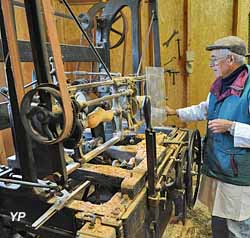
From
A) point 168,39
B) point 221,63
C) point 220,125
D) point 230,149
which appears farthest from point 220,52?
point 168,39

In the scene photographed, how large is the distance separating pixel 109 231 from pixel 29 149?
358 millimetres

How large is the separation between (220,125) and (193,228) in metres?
0.99

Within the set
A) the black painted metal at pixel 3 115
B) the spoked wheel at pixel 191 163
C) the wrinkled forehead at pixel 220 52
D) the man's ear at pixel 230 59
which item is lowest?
the spoked wheel at pixel 191 163

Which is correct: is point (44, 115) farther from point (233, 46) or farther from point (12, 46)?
point (233, 46)

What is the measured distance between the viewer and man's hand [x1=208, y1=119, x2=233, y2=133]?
1570 millimetres

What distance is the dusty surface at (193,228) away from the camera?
2.12 metres

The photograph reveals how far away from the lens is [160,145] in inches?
60.6

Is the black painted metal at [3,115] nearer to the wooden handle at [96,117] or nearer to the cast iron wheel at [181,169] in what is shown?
the wooden handle at [96,117]

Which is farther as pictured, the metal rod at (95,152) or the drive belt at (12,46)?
the metal rod at (95,152)

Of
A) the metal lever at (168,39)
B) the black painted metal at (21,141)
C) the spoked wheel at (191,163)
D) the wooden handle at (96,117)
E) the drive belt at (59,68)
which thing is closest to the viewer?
the drive belt at (59,68)

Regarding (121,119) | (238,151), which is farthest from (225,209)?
(121,119)

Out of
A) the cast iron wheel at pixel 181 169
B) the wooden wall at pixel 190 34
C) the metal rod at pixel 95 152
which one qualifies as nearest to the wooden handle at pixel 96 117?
the metal rod at pixel 95 152

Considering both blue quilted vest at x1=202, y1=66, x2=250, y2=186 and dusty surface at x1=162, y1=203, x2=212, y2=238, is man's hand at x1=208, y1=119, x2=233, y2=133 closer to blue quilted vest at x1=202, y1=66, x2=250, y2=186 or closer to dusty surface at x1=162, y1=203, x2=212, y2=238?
blue quilted vest at x1=202, y1=66, x2=250, y2=186

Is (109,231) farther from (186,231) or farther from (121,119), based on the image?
(186,231)
